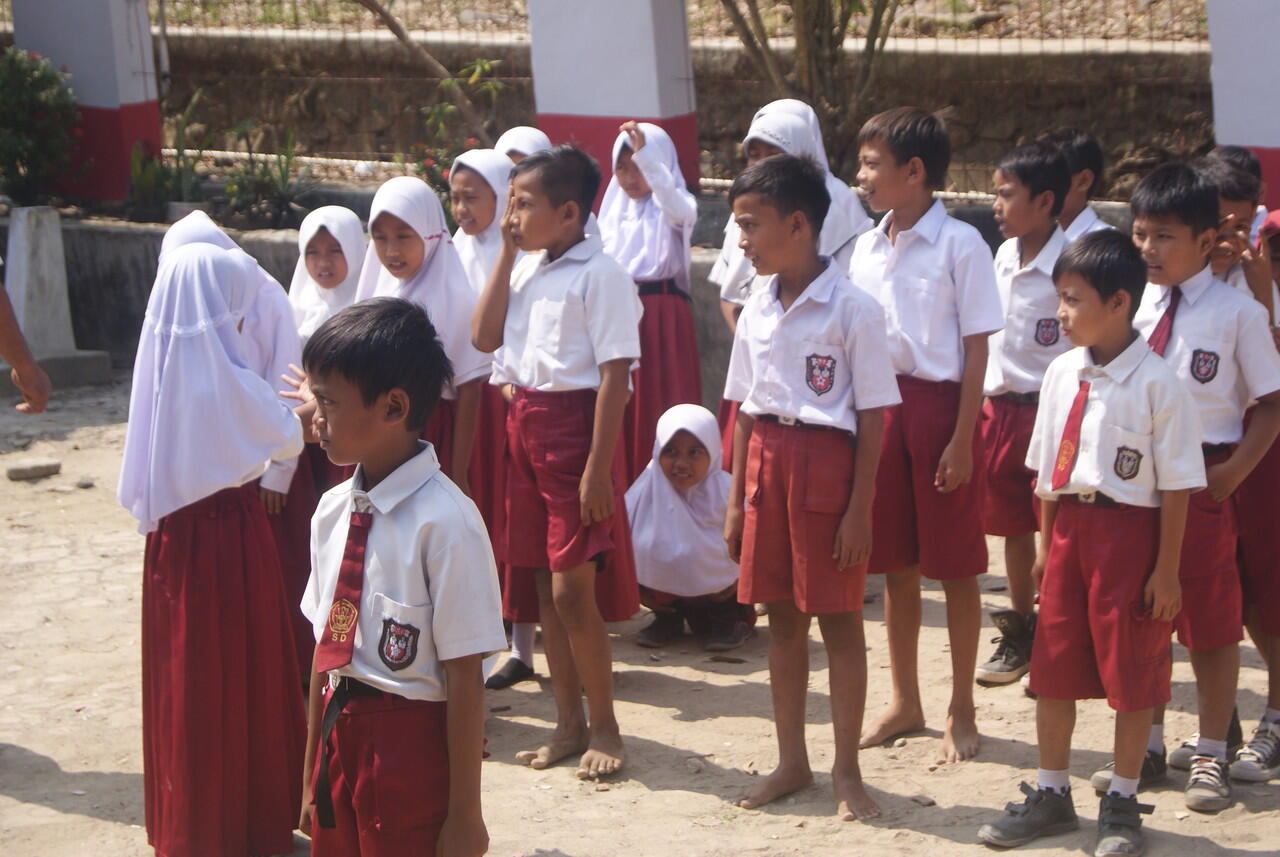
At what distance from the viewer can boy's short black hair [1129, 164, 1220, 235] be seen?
12.8 feet

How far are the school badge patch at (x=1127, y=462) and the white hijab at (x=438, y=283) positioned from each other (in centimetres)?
194

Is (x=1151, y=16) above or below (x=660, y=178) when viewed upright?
above

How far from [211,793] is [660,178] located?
3.22 m

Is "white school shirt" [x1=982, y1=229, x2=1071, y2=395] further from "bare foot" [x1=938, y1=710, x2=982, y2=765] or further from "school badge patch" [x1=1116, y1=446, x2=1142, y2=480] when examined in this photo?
"school badge patch" [x1=1116, y1=446, x2=1142, y2=480]

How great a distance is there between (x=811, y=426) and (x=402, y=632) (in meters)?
1.52

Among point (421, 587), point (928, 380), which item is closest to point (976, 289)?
point (928, 380)

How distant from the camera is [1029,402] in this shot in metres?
4.89

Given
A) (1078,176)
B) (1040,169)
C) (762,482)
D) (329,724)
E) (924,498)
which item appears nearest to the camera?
(329,724)

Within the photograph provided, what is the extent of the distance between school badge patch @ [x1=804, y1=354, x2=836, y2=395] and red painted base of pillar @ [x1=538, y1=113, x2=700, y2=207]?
4.76 metres

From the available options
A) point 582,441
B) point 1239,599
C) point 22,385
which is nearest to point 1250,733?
point 1239,599

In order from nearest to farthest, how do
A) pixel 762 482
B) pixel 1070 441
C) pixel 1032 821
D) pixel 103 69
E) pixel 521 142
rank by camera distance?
pixel 1070 441
pixel 1032 821
pixel 762 482
pixel 521 142
pixel 103 69

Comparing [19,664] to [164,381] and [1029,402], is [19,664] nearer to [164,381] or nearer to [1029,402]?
[164,381]

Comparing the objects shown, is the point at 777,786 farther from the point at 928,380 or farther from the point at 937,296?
the point at 937,296

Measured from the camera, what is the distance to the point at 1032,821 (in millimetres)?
3852
